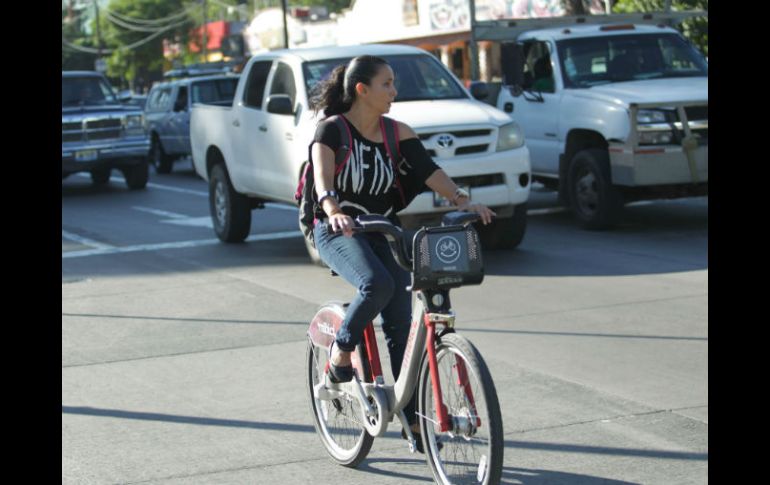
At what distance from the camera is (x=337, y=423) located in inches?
234

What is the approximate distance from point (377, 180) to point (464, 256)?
72 centimetres

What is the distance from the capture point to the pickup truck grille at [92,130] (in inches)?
843

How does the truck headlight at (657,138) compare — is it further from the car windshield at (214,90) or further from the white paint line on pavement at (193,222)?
the car windshield at (214,90)

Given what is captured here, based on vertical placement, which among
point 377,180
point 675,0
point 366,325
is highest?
point 675,0

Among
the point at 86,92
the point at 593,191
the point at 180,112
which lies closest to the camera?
the point at 593,191

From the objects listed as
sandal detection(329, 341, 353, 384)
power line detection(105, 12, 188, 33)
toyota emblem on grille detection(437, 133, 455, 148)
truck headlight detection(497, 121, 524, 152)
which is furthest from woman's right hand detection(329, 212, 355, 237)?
power line detection(105, 12, 188, 33)

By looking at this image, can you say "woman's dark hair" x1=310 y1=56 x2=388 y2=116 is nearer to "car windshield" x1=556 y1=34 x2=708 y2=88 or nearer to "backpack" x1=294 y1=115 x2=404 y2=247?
"backpack" x1=294 y1=115 x2=404 y2=247

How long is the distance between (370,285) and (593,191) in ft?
28.8

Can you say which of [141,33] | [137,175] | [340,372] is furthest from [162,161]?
[141,33]

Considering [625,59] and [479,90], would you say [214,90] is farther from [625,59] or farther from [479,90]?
[479,90]

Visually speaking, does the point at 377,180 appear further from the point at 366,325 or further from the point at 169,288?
the point at 169,288
